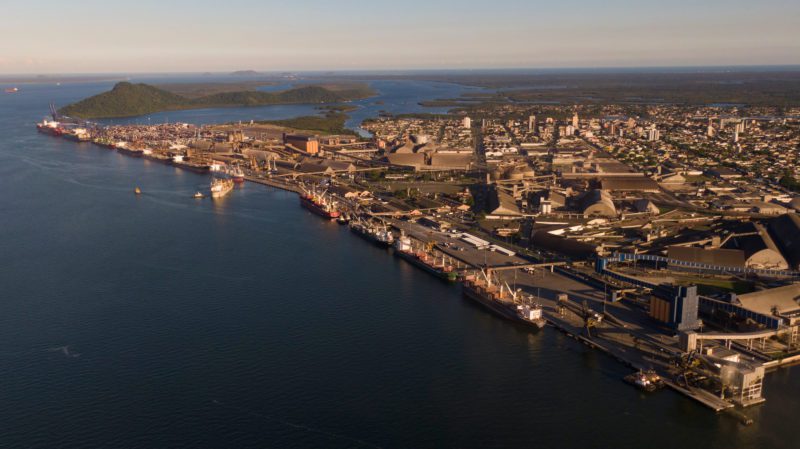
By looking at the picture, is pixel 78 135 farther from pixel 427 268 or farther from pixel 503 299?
pixel 503 299

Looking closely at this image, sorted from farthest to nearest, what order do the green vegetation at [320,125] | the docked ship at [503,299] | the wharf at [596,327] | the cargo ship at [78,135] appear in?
the green vegetation at [320,125] < the cargo ship at [78,135] < the docked ship at [503,299] < the wharf at [596,327]

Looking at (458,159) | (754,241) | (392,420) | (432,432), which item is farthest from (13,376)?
(458,159)

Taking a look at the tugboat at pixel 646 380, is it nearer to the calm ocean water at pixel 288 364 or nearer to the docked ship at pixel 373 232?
Answer: the calm ocean water at pixel 288 364

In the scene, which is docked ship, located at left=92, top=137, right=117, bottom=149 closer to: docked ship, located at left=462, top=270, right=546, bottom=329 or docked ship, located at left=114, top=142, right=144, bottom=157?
docked ship, located at left=114, top=142, right=144, bottom=157

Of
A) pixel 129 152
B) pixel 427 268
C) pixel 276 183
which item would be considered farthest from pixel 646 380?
pixel 129 152

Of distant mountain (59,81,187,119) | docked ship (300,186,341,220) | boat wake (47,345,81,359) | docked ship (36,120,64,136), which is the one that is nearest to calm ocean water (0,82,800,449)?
boat wake (47,345,81,359)

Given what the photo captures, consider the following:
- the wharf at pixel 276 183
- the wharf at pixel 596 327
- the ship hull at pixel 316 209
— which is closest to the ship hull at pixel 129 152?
the wharf at pixel 276 183

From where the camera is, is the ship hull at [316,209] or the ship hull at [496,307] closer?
the ship hull at [496,307]
